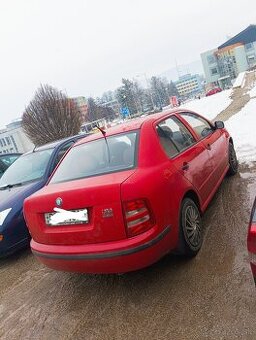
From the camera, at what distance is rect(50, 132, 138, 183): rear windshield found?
159 inches

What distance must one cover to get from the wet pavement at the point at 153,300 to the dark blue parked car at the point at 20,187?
2.13ft

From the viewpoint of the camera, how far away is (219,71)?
355ft

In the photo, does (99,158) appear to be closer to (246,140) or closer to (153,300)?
(153,300)

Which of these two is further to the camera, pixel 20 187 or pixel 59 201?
pixel 20 187

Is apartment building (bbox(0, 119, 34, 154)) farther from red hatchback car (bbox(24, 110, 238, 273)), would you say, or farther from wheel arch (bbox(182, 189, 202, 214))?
wheel arch (bbox(182, 189, 202, 214))

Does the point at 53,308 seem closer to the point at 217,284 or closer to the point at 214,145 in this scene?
the point at 217,284

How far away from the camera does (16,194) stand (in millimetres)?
5852

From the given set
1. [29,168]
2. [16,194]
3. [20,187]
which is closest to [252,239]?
[16,194]

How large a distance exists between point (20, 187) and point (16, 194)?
0.29 m

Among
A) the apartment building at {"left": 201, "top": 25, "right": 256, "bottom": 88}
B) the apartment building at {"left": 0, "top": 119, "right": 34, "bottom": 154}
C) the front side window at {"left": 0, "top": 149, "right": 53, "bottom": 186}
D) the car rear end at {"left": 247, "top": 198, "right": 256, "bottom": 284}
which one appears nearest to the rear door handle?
the car rear end at {"left": 247, "top": 198, "right": 256, "bottom": 284}

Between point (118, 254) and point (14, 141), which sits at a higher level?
point (118, 254)

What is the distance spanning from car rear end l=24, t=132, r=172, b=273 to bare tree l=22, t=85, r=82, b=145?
A: 2804cm

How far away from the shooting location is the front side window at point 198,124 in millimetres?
5327

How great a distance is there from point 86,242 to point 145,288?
2.63 feet
